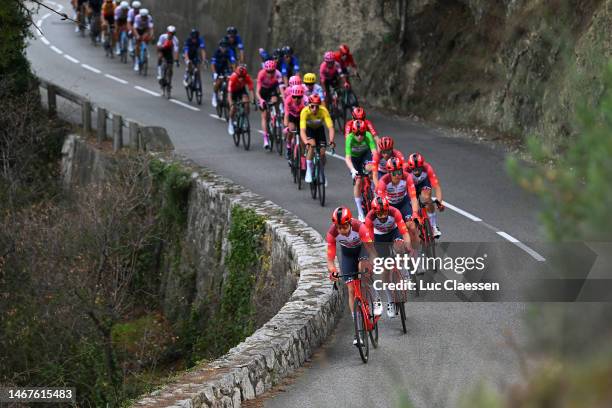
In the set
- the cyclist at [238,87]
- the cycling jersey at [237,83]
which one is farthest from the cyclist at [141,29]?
the cycling jersey at [237,83]

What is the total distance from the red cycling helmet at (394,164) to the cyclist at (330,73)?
1206cm

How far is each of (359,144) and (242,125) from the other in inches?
314

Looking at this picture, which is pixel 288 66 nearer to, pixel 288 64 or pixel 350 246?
pixel 288 64

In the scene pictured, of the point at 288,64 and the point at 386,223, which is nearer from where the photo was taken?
the point at 386,223

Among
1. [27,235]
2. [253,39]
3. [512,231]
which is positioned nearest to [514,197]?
[512,231]

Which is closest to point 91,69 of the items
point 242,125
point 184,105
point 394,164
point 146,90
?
point 146,90

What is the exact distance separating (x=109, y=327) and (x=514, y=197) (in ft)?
23.4

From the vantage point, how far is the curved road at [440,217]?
10266 millimetres

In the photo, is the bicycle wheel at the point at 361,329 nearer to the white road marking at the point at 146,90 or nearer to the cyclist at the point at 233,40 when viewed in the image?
the cyclist at the point at 233,40

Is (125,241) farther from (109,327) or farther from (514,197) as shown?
(514,197)

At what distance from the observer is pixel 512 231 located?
648 inches

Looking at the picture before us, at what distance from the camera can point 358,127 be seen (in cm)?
1633

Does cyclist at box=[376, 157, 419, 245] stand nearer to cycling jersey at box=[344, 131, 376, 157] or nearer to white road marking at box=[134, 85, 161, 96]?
cycling jersey at box=[344, 131, 376, 157]

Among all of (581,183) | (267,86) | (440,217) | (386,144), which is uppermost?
(581,183)
